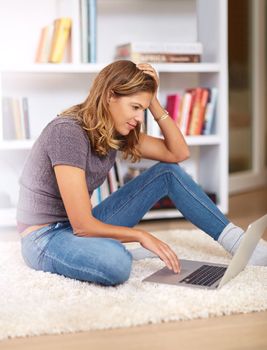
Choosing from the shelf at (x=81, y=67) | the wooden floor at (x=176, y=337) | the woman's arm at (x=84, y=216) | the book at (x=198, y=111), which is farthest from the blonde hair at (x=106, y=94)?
the book at (x=198, y=111)

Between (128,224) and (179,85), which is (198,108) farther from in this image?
Answer: (128,224)

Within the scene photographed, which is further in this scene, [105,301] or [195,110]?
[195,110]

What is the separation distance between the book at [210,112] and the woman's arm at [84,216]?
1.64m

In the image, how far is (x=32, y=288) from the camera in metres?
2.22

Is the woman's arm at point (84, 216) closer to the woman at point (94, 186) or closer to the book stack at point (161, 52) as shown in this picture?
the woman at point (94, 186)

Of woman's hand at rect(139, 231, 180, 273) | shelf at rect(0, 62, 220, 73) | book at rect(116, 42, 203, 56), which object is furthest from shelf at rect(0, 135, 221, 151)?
woman's hand at rect(139, 231, 180, 273)

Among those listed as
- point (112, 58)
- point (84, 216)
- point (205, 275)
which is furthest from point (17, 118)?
point (205, 275)

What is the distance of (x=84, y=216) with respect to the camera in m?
2.16

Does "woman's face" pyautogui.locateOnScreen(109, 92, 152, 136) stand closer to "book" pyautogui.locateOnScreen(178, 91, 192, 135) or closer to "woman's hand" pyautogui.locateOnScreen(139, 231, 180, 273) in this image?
"woman's hand" pyautogui.locateOnScreen(139, 231, 180, 273)

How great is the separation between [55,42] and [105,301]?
176cm

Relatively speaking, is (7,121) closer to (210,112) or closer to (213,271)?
(210,112)

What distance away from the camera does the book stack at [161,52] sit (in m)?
3.57

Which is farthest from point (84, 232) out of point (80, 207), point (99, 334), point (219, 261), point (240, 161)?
point (240, 161)

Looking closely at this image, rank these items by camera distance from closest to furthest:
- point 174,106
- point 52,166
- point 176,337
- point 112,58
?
point 176,337 → point 52,166 → point 174,106 → point 112,58
